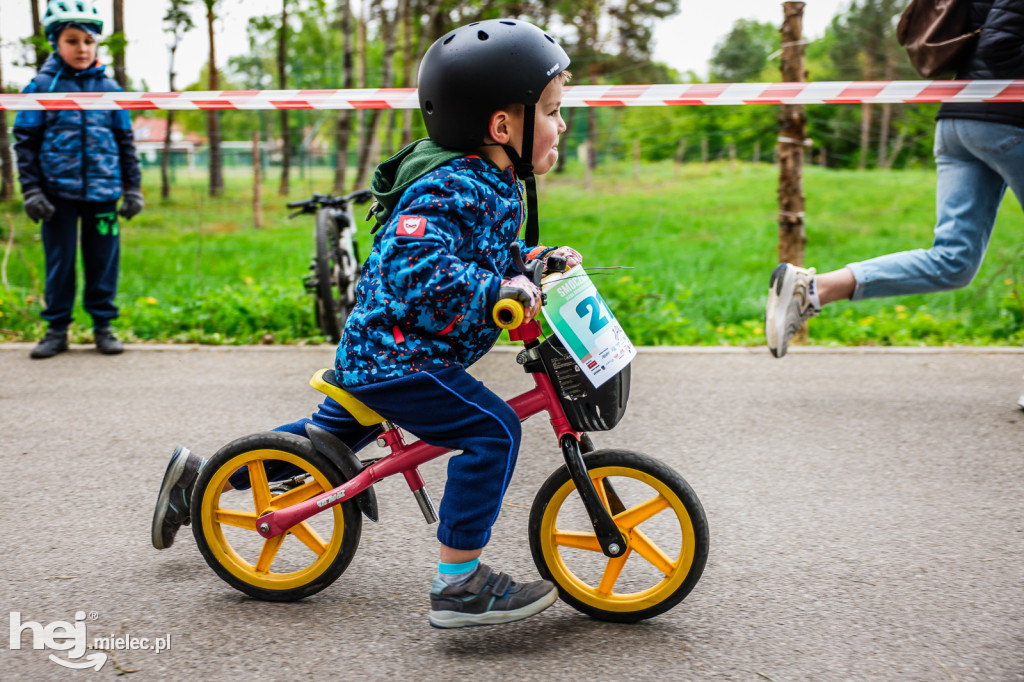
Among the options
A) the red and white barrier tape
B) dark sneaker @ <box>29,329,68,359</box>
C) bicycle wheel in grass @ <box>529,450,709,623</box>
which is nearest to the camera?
bicycle wheel in grass @ <box>529,450,709,623</box>

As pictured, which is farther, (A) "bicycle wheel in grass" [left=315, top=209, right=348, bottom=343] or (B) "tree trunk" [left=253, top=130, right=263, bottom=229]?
(B) "tree trunk" [left=253, top=130, right=263, bottom=229]

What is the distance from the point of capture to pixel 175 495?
2721 mm

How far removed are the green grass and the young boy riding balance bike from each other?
12.5 ft

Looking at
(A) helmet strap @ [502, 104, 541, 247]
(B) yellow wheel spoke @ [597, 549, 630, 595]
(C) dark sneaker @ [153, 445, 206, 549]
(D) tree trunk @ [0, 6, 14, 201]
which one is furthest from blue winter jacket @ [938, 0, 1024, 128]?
(D) tree trunk @ [0, 6, 14, 201]

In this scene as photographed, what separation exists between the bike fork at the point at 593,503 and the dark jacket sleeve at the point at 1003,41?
268cm

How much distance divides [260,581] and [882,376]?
3842mm

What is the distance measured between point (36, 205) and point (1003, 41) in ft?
17.8

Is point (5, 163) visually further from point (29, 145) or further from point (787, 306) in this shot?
point (787, 306)

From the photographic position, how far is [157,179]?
13.9m

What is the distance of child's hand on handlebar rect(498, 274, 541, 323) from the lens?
2.13 metres

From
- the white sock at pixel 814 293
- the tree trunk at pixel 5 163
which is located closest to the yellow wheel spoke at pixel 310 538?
the white sock at pixel 814 293

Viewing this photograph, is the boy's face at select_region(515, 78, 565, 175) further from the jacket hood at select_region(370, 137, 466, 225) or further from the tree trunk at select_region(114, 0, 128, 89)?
the tree trunk at select_region(114, 0, 128, 89)

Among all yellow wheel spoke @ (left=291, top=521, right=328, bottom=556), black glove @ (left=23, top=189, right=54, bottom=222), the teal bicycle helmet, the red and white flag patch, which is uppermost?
the teal bicycle helmet

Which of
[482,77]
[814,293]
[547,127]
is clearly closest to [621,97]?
[814,293]
